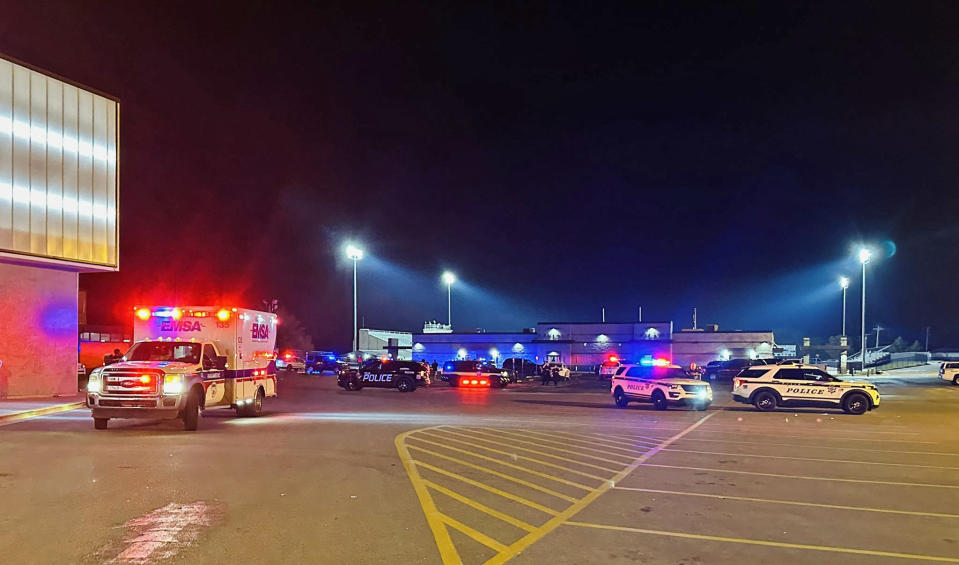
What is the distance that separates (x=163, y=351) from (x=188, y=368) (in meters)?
1.71

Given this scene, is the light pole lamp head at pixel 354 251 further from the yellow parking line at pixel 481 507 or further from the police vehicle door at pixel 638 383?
the yellow parking line at pixel 481 507

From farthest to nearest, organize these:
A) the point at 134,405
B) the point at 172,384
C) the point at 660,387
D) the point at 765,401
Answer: the point at 660,387 < the point at 765,401 < the point at 172,384 < the point at 134,405

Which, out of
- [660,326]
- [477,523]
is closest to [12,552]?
[477,523]

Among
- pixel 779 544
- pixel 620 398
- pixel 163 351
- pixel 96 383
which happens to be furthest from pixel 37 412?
pixel 779 544

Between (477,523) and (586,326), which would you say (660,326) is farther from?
(477,523)

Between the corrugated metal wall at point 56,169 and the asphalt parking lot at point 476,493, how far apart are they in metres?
9.22

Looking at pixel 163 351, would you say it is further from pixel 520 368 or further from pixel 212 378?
pixel 520 368

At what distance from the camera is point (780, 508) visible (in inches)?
332

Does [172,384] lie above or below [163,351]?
below

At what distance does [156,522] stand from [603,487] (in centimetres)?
567

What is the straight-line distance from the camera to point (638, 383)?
2436 centimetres

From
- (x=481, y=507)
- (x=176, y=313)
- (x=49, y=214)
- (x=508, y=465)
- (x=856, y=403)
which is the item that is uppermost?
(x=49, y=214)

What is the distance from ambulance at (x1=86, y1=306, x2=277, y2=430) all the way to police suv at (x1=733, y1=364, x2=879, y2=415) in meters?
15.9

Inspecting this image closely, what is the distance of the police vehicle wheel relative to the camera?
15.5 m
